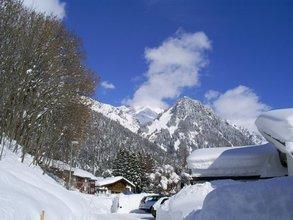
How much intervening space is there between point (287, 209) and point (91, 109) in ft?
86.2

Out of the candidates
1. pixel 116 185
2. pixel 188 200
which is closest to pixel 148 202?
pixel 188 200

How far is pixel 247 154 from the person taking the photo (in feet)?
82.4

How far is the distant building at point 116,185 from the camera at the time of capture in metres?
83.8

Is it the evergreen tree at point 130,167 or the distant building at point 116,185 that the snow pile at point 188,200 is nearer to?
the distant building at point 116,185

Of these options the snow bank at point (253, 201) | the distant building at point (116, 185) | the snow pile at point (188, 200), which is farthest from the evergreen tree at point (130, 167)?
the snow bank at point (253, 201)

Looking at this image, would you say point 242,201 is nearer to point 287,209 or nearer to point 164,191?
point 287,209

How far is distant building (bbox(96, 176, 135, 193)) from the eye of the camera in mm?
83812

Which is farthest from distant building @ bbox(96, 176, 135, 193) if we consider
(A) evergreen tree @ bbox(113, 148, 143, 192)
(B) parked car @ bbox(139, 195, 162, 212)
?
(B) parked car @ bbox(139, 195, 162, 212)

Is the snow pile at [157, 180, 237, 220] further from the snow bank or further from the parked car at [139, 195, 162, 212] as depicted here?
the parked car at [139, 195, 162, 212]

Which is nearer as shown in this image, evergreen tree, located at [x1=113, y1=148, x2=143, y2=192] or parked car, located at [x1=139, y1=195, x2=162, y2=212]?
parked car, located at [x1=139, y1=195, x2=162, y2=212]

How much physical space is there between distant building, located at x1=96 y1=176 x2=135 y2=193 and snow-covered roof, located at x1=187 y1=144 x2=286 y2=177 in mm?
57312

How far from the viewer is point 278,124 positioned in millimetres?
17609

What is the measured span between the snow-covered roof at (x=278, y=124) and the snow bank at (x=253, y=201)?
6542 mm

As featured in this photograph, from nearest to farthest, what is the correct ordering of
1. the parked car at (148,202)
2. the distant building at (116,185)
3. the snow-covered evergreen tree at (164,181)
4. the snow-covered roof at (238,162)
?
the snow-covered roof at (238,162) < the parked car at (148,202) < the snow-covered evergreen tree at (164,181) < the distant building at (116,185)
